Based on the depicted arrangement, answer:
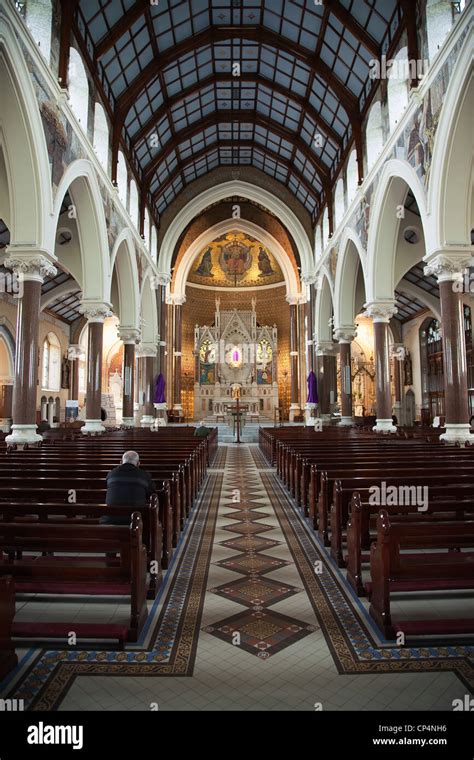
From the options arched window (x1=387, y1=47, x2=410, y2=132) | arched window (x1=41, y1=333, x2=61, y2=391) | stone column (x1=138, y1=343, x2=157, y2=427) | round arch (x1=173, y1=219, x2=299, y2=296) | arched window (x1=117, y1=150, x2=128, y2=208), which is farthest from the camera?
round arch (x1=173, y1=219, x2=299, y2=296)

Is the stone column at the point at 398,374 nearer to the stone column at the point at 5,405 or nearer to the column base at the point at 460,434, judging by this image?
the column base at the point at 460,434

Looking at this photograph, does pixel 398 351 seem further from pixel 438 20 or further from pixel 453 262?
pixel 438 20

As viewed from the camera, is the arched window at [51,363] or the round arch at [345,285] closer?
the round arch at [345,285]

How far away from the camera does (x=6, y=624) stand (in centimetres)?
309

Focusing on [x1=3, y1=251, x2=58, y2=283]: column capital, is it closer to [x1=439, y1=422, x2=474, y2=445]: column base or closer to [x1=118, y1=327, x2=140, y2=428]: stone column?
[x1=118, y1=327, x2=140, y2=428]: stone column

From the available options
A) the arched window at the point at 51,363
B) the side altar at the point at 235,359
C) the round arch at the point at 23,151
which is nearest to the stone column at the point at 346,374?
the round arch at the point at 23,151

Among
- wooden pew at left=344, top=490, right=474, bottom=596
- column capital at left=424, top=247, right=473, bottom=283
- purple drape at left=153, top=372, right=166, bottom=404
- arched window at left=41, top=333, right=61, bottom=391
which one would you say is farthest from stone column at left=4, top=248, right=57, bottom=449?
arched window at left=41, top=333, right=61, bottom=391

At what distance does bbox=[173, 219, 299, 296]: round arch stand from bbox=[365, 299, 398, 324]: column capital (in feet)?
51.3

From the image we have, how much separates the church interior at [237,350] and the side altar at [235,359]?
162 mm

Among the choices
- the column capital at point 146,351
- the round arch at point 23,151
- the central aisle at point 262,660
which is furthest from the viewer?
the column capital at point 146,351

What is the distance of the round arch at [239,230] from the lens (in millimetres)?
31733

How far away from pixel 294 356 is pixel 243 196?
10463mm

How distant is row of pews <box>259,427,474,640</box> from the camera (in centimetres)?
371
